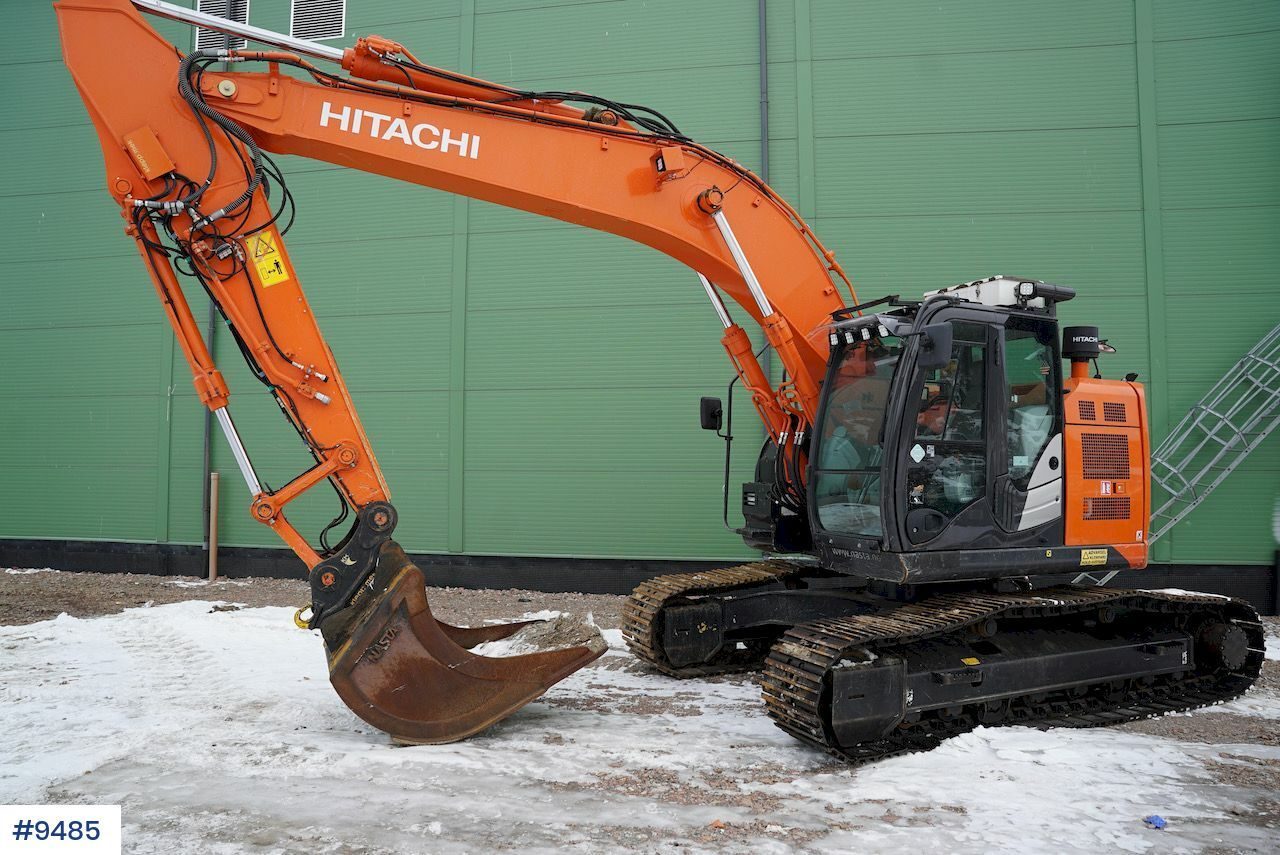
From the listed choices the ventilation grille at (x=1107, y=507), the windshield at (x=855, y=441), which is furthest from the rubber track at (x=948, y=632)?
the windshield at (x=855, y=441)

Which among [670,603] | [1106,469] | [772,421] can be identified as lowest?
[670,603]

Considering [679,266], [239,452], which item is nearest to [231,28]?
[239,452]

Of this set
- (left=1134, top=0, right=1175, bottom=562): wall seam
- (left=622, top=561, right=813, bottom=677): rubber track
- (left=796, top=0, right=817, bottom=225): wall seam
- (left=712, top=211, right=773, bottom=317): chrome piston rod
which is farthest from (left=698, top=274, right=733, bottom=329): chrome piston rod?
(left=1134, top=0, right=1175, bottom=562): wall seam

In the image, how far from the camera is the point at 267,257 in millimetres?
4672

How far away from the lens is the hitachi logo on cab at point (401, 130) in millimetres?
4715

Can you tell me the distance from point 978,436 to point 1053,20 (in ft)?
24.2

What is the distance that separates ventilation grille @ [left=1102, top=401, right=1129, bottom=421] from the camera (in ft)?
18.2

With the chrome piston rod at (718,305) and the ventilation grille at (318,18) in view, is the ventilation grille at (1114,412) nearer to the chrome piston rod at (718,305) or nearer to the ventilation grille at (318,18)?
the chrome piston rod at (718,305)

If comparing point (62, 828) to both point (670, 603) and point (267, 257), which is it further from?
point (670, 603)

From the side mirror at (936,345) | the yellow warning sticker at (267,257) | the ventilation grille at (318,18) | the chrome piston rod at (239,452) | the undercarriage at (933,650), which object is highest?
the ventilation grille at (318,18)

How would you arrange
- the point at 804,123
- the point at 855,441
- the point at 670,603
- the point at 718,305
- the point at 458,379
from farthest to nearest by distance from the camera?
the point at 458,379, the point at 804,123, the point at 670,603, the point at 718,305, the point at 855,441

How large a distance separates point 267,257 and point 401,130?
1.05 m

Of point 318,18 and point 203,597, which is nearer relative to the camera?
point 203,597

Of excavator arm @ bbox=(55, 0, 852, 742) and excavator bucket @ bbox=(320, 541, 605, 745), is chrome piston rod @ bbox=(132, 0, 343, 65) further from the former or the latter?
excavator bucket @ bbox=(320, 541, 605, 745)
